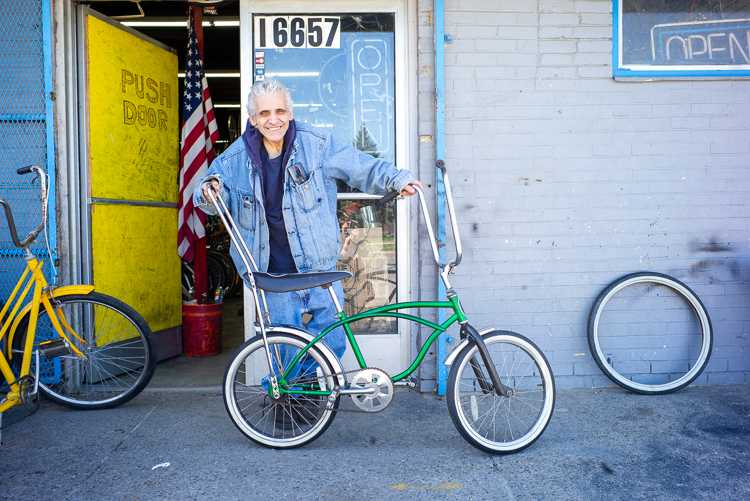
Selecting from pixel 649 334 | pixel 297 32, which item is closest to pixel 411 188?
pixel 297 32

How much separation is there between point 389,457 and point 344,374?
546 millimetres

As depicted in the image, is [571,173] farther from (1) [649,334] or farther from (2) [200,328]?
(2) [200,328]

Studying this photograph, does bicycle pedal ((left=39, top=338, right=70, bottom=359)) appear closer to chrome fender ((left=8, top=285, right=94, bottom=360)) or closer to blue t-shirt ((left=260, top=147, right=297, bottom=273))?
chrome fender ((left=8, top=285, right=94, bottom=360))

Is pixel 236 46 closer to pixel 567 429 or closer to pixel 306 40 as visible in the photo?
pixel 306 40

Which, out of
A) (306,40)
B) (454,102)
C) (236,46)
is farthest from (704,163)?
(236,46)

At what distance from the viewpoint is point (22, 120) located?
3.81m

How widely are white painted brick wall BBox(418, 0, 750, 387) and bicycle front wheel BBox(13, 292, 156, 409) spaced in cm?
209

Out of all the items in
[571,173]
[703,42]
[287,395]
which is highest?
[703,42]

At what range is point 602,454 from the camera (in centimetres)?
290

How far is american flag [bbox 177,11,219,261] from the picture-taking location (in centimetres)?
491

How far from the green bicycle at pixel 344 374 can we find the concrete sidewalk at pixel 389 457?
0.15m

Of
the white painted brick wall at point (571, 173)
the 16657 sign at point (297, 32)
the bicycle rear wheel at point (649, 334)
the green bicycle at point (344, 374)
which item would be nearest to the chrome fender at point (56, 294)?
the green bicycle at point (344, 374)

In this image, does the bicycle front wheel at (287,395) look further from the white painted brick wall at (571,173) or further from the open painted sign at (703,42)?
the open painted sign at (703,42)

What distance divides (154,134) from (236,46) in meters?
5.05
